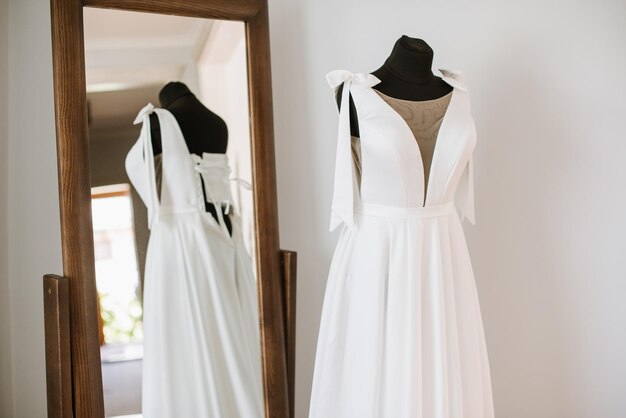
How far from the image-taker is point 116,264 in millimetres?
1508

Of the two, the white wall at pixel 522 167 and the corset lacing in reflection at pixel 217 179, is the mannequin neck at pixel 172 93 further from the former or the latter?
the white wall at pixel 522 167

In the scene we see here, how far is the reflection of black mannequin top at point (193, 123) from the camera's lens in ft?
5.16

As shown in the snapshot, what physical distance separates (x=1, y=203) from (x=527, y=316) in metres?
1.65

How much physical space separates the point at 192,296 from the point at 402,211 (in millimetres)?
581

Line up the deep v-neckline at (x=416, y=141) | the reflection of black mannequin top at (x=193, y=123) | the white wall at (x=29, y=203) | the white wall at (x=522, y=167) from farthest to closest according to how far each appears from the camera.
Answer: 1. the white wall at (x=522, y=167)
2. the white wall at (x=29, y=203)
3. the reflection of black mannequin top at (x=193, y=123)
4. the deep v-neckline at (x=416, y=141)

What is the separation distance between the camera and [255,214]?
1687 mm

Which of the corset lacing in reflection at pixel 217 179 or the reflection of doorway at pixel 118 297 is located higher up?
the corset lacing in reflection at pixel 217 179

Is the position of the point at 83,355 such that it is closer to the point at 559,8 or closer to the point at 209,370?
the point at 209,370

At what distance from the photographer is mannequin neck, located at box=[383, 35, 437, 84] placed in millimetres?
1559

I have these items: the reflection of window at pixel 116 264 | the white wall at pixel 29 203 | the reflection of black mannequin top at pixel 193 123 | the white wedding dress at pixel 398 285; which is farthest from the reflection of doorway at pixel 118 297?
the white wedding dress at pixel 398 285

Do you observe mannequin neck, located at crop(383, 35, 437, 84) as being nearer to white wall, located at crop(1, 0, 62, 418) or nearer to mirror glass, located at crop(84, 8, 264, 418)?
mirror glass, located at crop(84, 8, 264, 418)

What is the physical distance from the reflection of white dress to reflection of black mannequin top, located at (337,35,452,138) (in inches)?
17.5

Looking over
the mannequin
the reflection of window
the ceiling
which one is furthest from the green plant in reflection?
the mannequin

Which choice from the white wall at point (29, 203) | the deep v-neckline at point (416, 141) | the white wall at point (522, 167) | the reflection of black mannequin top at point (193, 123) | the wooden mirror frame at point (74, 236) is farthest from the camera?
the white wall at point (522, 167)
